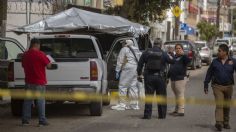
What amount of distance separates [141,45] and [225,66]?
892cm

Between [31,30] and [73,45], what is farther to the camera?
[31,30]

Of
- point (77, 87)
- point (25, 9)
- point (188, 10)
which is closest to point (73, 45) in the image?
point (77, 87)

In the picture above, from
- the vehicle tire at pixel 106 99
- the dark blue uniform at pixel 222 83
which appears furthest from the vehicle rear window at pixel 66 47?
the dark blue uniform at pixel 222 83

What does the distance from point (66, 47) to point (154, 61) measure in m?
2.34

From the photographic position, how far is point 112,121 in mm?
12977

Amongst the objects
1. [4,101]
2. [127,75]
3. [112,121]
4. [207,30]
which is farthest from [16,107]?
[207,30]

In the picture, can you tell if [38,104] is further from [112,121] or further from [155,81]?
[155,81]

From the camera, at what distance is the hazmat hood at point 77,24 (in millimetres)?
16547

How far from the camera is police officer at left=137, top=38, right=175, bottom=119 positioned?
1332 cm

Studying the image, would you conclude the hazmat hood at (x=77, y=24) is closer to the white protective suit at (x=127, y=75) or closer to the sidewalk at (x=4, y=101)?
the sidewalk at (x=4, y=101)

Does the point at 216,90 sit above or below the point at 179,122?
above

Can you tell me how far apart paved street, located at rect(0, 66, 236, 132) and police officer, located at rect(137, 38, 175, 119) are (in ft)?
0.90

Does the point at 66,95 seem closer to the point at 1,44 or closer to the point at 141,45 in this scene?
the point at 1,44

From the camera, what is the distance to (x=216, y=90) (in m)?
11.7
